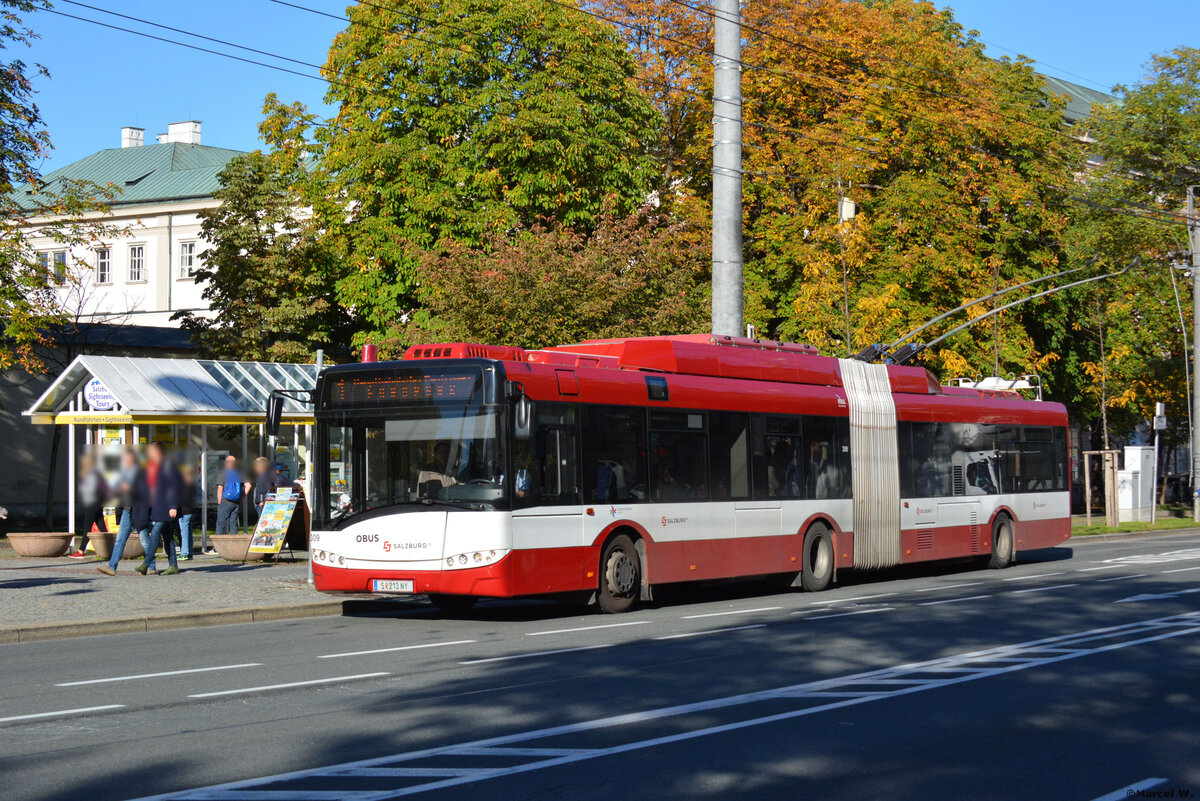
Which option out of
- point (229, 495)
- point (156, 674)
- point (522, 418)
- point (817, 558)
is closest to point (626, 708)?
point (156, 674)

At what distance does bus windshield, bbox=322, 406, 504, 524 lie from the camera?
15039 millimetres

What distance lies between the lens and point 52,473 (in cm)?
3353

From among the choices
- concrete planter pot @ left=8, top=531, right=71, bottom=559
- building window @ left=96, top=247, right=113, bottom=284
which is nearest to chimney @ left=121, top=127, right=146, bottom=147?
building window @ left=96, top=247, right=113, bottom=284

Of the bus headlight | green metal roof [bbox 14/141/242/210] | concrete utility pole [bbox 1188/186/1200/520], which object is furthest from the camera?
green metal roof [bbox 14/141/242/210]

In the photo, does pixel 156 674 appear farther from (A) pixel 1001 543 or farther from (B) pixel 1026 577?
(A) pixel 1001 543

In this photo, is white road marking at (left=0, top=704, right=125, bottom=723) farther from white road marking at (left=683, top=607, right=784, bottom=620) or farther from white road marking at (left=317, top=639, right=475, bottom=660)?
white road marking at (left=683, top=607, right=784, bottom=620)

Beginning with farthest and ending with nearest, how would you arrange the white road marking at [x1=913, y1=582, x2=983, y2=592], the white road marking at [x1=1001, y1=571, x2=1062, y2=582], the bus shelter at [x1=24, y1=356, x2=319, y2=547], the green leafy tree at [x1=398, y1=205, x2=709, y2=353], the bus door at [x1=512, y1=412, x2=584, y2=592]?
the green leafy tree at [x1=398, y1=205, x2=709, y2=353] → the bus shelter at [x1=24, y1=356, x2=319, y2=547] → the white road marking at [x1=1001, y1=571, x2=1062, y2=582] → the white road marking at [x1=913, y1=582, x2=983, y2=592] → the bus door at [x1=512, y1=412, x2=584, y2=592]

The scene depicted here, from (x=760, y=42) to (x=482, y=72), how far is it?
10.4 meters

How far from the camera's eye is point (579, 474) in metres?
16.0

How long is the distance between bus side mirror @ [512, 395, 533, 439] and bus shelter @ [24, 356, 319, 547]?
8.72 m

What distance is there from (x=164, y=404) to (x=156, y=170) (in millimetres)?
55180

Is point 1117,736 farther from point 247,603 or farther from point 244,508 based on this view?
point 244,508

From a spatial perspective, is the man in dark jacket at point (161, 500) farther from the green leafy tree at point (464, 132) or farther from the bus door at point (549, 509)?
the green leafy tree at point (464, 132)

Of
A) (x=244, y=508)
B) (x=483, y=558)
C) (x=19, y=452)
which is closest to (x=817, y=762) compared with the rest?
(x=483, y=558)
